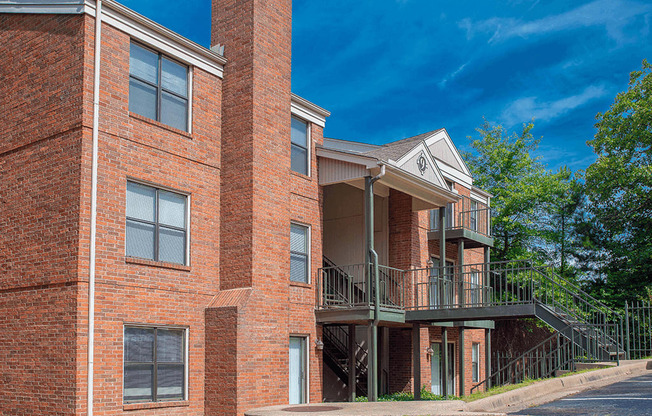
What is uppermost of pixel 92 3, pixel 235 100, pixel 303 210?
pixel 92 3

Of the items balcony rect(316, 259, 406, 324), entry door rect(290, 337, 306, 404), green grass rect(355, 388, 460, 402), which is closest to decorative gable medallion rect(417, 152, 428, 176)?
balcony rect(316, 259, 406, 324)

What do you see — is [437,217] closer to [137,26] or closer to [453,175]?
[453,175]

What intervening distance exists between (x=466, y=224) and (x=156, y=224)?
15.0 m

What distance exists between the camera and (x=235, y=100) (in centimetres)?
1620

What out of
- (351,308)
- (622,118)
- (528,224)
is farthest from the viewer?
(528,224)

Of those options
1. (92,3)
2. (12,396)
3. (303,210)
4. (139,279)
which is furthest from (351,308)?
(92,3)

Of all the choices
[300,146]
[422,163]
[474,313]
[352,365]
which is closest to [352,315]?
[352,365]

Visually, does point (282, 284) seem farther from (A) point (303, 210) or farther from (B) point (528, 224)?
(B) point (528, 224)

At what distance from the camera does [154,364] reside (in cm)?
1373

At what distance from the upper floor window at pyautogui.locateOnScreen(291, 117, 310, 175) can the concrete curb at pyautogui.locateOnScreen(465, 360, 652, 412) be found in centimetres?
778

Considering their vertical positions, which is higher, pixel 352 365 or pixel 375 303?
pixel 375 303

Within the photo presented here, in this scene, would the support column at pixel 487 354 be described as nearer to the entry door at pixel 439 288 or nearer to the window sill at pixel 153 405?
the entry door at pixel 439 288

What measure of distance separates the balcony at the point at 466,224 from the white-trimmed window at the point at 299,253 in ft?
20.7

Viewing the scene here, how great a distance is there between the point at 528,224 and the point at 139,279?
29.7m
